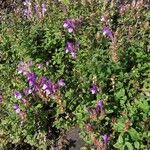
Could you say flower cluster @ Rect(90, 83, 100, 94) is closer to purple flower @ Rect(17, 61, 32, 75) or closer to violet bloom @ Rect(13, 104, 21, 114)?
violet bloom @ Rect(13, 104, 21, 114)

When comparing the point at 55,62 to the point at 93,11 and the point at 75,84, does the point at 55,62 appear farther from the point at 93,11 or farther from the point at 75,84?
the point at 93,11

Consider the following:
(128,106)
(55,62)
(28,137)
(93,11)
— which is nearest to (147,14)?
(93,11)

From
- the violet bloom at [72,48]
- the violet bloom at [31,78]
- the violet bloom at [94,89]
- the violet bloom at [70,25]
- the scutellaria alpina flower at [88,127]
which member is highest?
the violet bloom at [70,25]

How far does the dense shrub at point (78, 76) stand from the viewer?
4461 millimetres

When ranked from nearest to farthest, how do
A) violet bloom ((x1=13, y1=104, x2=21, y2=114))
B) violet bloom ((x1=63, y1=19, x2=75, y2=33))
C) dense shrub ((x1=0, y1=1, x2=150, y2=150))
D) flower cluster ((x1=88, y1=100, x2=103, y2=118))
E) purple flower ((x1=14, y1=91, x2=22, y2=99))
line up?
flower cluster ((x1=88, y1=100, x2=103, y2=118))
dense shrub ((x1=0, y1=1, x2=150, y2=150))
violet bloom ((x1=13, y1=104, x2=21, y2=114))
purple flower ((x1=14, y1=91, x2=22, y2=99))
violet bloom ((x1=63, y1=19, x2=75, y2=33))

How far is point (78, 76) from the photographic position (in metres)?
5.20

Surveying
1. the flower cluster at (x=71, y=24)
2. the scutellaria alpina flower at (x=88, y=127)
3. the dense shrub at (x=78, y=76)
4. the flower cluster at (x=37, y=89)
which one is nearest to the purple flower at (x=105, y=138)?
the dense shrub at (x=78, y=76)

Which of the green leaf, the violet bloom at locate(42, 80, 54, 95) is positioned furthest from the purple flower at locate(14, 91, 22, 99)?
the green leaf

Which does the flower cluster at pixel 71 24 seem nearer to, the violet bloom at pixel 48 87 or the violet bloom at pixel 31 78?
the violet bloom at pixel 31 78

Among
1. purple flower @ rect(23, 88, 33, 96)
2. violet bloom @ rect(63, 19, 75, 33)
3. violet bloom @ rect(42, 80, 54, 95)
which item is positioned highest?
violet bloom @ rect(63, 19, 75, 33)

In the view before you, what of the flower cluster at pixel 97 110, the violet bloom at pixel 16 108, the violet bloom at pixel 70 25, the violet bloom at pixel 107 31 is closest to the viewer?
the flower cluster at pixel 97 110

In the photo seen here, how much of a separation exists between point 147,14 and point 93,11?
797 millimetres

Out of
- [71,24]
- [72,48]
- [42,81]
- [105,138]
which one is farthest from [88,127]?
[71,24]

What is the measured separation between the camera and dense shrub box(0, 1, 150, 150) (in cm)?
446
